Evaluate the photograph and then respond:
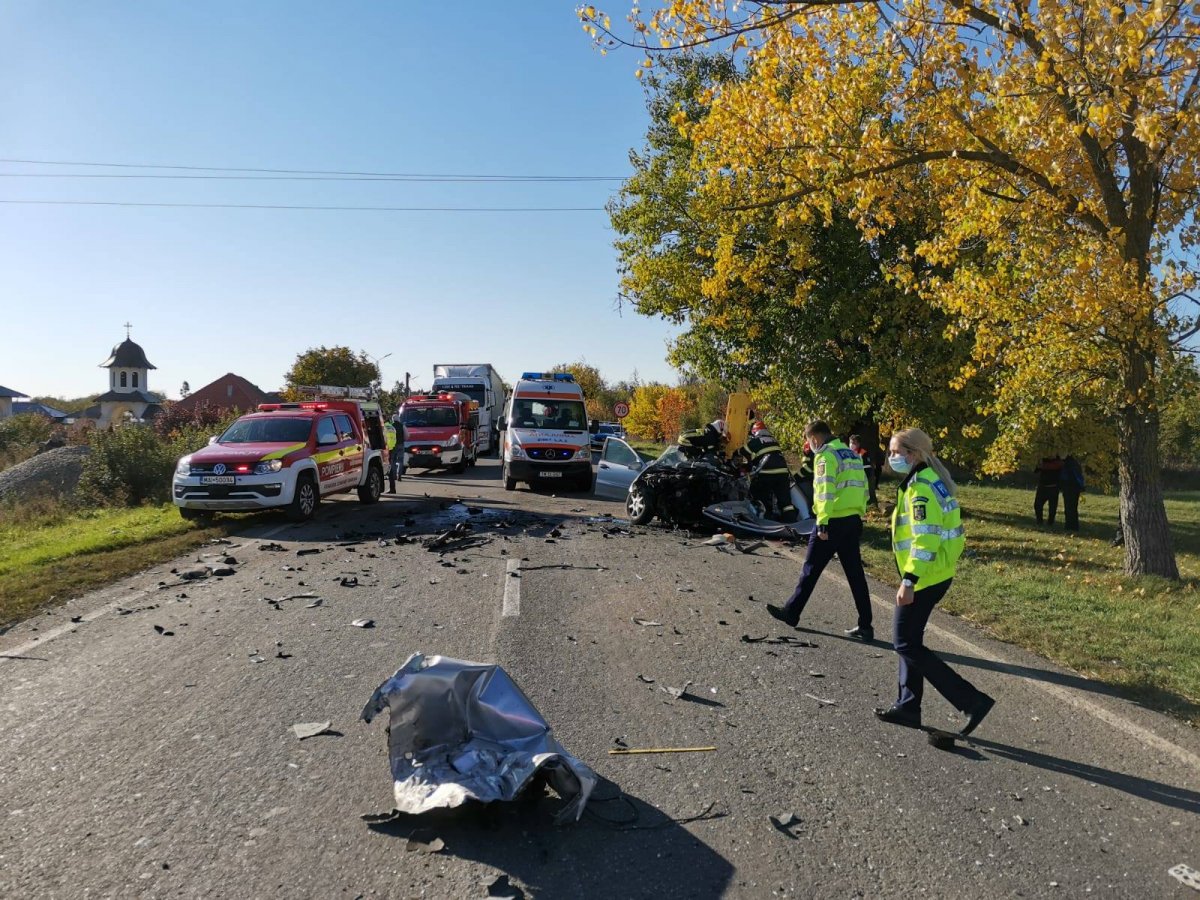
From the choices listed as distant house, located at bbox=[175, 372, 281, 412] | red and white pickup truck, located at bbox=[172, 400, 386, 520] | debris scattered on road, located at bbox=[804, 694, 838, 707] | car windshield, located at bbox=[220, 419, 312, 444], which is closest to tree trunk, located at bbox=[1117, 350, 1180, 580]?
debris scattered on road, located at bbox=[804, 694, 838, 707]

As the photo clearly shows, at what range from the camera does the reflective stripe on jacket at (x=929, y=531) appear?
17.0 feet

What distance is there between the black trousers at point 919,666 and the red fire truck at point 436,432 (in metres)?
22.8

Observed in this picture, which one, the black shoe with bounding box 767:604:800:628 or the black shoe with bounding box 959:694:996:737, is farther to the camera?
the black shoe with bounding box 767:604:800:628

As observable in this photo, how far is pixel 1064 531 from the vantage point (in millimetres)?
19172

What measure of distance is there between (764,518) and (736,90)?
670 centimetres

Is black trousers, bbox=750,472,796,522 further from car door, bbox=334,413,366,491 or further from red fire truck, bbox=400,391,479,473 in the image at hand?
red fire truck, bbox=400,391,479,473

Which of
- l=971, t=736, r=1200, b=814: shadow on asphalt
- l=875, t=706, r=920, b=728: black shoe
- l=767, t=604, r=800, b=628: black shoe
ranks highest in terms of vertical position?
l=767, t=604, r=800, b=628: black shoe

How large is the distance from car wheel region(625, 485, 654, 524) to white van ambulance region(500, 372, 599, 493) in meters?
5.60

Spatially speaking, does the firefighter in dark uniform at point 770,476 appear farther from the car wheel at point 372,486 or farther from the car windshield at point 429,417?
the car windshield at point 429,417

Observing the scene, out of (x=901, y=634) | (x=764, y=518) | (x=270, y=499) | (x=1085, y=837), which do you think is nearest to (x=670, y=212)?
(x=764, y=518)

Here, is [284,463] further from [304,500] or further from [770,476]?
[770,476]

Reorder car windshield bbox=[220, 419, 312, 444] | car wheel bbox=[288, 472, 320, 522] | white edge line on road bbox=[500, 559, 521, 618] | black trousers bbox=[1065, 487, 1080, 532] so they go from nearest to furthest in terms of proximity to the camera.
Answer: white edge line on road bbox=[500, 559, 521, 618] < car wheel bbox=[288, 472, 320, 522] < car windshield bbox=[220, 419, 312, 444] < black trousers bbox=[1065, 487, 1080, 532]

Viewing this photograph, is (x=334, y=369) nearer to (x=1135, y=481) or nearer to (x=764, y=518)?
(x=764, y=518)

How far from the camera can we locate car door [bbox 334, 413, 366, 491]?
53.9 feet
